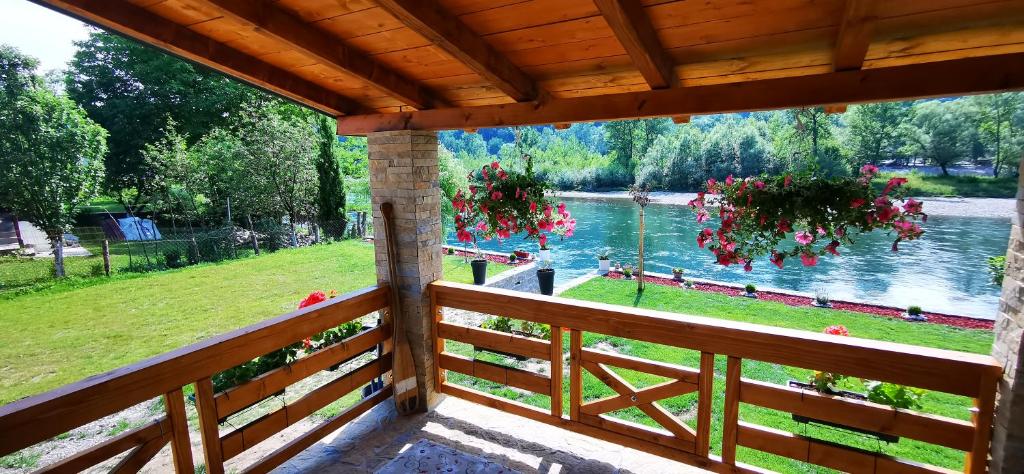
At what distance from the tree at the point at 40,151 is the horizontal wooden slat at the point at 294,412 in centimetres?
1046

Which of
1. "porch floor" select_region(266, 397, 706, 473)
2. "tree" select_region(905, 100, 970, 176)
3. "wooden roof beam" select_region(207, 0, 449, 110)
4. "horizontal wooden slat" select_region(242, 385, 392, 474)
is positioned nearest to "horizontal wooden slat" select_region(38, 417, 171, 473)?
"horizontal wooden slat" select_region(242, 385, 392, 474)

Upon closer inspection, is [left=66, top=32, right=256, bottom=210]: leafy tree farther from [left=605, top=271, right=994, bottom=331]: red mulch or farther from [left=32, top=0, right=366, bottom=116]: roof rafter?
[left=605, top=271, right=994, bottom=331]: red mulch

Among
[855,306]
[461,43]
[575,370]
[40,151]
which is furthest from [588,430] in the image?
[40,151]

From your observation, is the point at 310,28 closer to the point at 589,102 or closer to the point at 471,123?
the point at 471,123

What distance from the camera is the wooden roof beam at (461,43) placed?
1598 mm

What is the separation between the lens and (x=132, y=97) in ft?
49.6

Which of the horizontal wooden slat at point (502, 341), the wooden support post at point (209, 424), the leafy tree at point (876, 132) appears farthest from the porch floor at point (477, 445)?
the leafy tree at point (876, 132)

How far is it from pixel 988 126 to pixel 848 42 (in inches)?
397

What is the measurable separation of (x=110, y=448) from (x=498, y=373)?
1.88m

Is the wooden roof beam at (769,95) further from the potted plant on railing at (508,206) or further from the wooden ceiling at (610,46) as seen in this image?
the potted plant on railing at (508,206)

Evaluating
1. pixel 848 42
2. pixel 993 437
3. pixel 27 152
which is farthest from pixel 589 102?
pixel 27 152

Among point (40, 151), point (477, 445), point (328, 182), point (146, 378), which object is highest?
point (40, 151)

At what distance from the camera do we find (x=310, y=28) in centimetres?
197

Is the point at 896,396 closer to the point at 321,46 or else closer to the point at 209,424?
the point at 321,46
